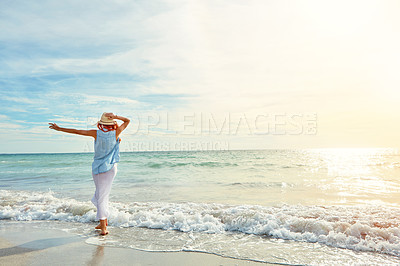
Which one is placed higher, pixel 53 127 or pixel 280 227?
pixel 53 127

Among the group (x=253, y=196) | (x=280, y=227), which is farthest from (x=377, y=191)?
(x=280, y=227)

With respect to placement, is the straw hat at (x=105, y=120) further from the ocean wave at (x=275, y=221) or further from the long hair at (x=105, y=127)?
the ocean wave at (x=275, y=221)

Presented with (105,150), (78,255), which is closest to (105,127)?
(105,150)

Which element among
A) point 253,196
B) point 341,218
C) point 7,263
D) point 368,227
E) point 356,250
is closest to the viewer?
point 7,263

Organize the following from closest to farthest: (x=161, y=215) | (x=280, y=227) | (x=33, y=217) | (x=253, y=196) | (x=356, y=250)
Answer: (x=356, y=250), (x=280, y=227), (x=161, y=215), (x=33, y=217), (x=253, y=196)

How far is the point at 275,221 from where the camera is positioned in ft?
18.3

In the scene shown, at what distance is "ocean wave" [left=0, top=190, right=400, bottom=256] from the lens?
15.8ft

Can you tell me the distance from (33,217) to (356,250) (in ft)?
22.7

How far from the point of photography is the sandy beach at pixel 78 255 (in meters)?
3.80

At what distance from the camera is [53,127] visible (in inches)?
180

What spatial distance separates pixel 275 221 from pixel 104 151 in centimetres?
359

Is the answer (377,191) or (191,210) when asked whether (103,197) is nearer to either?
(191,210)

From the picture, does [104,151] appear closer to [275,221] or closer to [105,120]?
[105,120]

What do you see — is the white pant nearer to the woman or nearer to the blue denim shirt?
the woman
